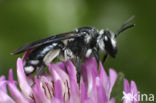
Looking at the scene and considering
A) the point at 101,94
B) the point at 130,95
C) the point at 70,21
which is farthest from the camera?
the point at 70,21

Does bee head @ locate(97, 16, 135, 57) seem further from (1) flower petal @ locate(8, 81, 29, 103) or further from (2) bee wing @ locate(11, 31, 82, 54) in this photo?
(1) flower petal @ locate(8, 81, 29, 103)

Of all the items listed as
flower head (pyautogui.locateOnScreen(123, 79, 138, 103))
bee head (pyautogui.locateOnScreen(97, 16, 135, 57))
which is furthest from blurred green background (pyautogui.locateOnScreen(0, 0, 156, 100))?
flower head (pyautogui.locateOnScreen(123, 79, 138, 103))

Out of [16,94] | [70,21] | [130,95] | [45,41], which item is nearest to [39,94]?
[16,94]

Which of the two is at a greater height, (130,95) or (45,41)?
(45,41)

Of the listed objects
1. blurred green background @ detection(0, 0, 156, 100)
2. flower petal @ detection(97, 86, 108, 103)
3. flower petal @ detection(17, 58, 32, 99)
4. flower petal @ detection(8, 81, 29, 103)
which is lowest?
flower petal @ detection(97, 86, 108, 103)

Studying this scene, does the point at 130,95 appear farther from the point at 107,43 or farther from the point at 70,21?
the point at 70,21

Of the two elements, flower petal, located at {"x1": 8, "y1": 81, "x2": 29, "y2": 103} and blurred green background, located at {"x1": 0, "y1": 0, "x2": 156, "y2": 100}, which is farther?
blurred green background, located at {"x1": 0, "y1": 0, "x2": 156, "y2": 100}

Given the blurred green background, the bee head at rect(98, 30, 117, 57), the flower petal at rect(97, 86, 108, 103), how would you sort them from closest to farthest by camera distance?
the flower petal at rect(97, 86, 108, 103) < the bee head at rect(98, 30, 117, 57) < the blurred green background
